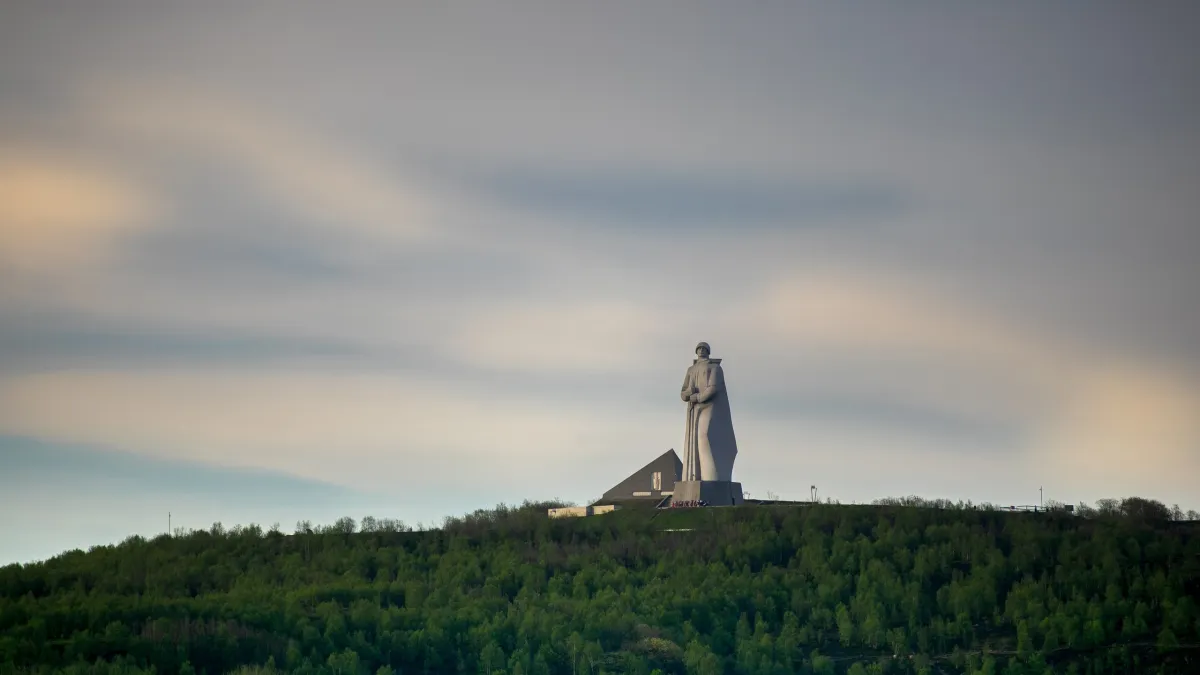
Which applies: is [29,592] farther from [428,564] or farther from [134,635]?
[428,564]

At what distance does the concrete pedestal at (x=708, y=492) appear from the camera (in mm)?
73000

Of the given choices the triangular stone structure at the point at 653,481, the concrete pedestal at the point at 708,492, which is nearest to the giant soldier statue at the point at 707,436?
the concrete pedestal at the point at 708,492

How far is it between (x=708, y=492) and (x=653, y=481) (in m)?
6.85

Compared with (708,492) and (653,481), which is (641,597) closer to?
(708,492)

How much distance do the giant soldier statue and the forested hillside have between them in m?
1.63

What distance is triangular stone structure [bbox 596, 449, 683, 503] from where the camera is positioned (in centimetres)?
7862

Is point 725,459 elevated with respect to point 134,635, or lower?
elevated

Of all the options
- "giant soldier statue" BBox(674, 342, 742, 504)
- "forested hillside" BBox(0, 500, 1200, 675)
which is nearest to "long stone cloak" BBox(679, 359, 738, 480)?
"giant soldier statue" BBox(674, 342, 742, 504)

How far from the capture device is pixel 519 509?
3113 inches

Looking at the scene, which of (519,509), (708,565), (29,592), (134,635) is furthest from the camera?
(519,509)

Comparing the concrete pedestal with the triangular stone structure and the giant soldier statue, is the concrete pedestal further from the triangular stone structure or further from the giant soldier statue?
the triangular stone structure

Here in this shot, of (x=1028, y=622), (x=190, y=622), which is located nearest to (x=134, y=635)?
(x=190, y=622)

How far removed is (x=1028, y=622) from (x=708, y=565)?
1133 cm

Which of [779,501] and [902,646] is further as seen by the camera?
[779,501]
